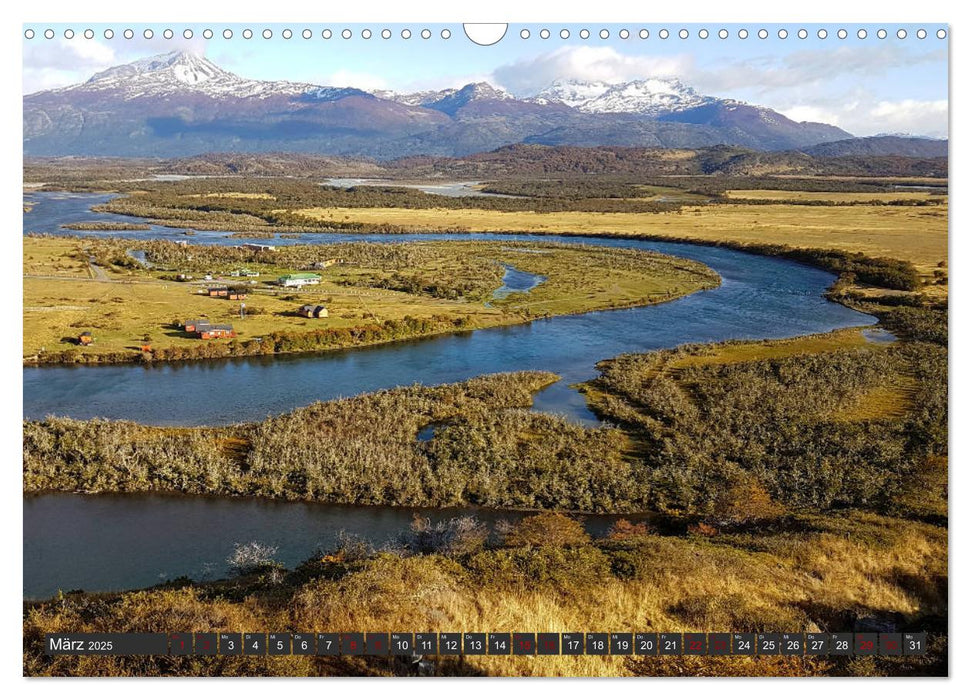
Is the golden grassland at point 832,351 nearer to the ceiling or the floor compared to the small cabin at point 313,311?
nearer to the floor

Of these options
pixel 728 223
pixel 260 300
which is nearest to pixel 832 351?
pixel 260 300

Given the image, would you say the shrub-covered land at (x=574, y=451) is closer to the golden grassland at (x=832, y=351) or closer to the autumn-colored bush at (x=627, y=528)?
the golden grassland at (x=832, y=351)

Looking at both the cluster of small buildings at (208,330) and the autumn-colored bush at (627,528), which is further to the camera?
the cluster of small buildings at (208,330)

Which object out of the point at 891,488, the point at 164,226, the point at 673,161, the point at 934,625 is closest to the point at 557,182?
the point at 673,161

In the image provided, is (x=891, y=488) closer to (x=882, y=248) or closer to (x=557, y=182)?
(x=882, y=248)

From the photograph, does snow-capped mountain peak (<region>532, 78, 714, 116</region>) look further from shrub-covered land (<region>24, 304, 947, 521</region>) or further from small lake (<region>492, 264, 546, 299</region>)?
small lake (<region>492, 264, 546, 299</region>)

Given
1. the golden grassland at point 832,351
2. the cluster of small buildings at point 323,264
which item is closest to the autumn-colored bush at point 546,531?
the golden grassland at point 832,351
